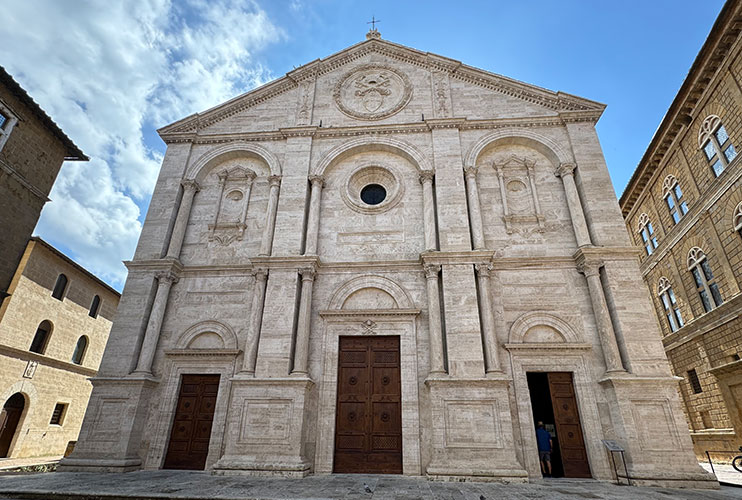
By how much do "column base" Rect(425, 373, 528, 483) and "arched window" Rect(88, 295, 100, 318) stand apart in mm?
20999

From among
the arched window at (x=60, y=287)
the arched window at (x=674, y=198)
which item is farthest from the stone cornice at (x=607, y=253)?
the arched window at (x=60, y=287)

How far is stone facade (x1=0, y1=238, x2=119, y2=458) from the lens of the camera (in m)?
17.6

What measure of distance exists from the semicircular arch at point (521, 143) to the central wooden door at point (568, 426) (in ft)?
25.0

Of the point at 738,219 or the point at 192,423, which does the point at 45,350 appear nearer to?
the point at 192,423

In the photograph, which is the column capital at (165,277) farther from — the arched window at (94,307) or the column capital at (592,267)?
the column capital at (592,267)

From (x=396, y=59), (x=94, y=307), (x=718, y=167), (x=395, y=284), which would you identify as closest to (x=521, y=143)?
(x=396, y=59)

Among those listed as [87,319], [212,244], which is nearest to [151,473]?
[212,244]

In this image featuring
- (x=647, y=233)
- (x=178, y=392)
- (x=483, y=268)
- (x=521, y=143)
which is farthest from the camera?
(x=647, y=233)

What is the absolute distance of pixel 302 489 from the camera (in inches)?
331

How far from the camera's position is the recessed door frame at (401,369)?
427 inches

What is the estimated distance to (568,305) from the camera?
12109 millimetres

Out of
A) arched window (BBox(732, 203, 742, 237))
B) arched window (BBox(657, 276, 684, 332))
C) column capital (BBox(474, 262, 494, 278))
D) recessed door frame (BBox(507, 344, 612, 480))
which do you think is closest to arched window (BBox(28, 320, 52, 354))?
column capital (BBox(474, 262, 494, 278))

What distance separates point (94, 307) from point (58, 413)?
567 cm

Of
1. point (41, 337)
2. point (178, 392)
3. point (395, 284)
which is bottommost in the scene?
point (178, 392)
